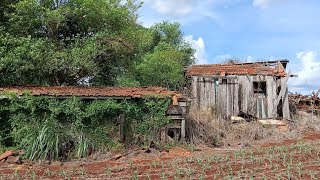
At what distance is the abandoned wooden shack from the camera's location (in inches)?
881

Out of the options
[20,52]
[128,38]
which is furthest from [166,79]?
[20,52]

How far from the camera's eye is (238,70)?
22.8 meters

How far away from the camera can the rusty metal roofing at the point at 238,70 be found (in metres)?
22.7

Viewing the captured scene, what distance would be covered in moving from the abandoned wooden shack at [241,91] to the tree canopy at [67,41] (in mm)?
4462

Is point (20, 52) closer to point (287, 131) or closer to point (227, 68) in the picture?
point (227, 68)

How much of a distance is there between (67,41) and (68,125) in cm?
588

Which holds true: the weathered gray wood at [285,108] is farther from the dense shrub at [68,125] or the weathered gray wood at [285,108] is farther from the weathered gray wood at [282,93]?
the dense shrub at [68,125]

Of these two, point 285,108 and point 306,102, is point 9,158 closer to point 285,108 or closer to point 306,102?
point 285,108

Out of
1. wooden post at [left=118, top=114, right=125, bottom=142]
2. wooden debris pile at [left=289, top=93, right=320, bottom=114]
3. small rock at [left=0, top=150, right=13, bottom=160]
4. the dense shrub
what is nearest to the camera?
small rock at [left=0, top=150, right=13, bottom=160]

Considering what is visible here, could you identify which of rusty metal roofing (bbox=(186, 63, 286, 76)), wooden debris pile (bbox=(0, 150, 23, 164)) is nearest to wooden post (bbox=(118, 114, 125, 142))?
wooden debris pile (bbox=(0, 150, 23, 164))

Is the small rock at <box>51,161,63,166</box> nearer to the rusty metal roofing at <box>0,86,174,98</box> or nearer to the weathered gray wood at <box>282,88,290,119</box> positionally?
the rusty metal roofing at <box>0,86,174,98</box>

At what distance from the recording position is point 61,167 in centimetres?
1167

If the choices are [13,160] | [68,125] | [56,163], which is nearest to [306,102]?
[68,125]

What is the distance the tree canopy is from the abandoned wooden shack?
14.6ft
